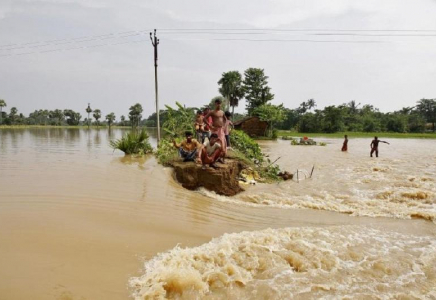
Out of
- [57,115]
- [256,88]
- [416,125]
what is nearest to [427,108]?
[416,125]

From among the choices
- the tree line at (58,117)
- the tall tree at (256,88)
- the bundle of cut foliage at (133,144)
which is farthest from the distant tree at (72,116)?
the bundle of cut foliage at (133,144)

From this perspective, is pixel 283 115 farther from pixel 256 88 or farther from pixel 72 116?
pixel 72 116

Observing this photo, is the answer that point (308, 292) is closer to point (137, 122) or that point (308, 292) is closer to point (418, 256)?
point (418, 256)

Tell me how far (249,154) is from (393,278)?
8104 mm

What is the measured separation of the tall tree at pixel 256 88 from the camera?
4291 cm

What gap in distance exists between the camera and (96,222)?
4660mm

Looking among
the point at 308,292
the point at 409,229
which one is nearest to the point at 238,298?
the point at 308,292

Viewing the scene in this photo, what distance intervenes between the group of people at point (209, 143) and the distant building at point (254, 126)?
24.7 metres

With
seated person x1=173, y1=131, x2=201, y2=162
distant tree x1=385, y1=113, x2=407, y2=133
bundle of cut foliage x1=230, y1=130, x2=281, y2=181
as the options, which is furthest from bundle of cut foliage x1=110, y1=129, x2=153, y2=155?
distant tree x1=385, y1=113, x2=407, y2=133

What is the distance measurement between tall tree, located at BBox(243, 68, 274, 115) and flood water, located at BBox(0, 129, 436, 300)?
36.6 metres

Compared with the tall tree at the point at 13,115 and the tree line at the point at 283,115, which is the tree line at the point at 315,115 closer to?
the tree line at the point at 283,115

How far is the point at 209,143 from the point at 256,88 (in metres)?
37.2

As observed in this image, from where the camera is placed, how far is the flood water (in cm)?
313

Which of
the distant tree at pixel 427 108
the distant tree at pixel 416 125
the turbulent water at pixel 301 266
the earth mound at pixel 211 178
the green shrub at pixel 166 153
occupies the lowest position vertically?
the turbulent water at pixel 301 266
